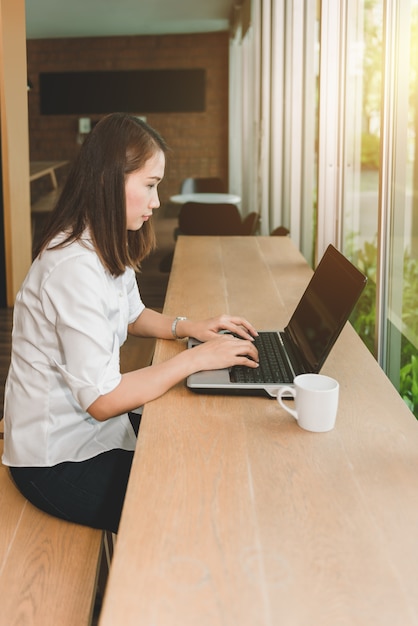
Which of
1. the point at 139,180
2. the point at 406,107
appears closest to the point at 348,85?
the point at 406,107

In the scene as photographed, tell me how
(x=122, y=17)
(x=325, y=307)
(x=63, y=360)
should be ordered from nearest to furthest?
(x=63, y=360) → (x=325, y=307) → (x=122, y=17)

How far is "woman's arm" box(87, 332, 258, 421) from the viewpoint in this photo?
1.46 metres

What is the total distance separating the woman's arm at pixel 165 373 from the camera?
1463 millimetres

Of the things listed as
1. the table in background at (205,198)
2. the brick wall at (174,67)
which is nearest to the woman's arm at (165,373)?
the table in background at (205,198)

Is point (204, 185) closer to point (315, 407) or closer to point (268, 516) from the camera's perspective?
point (315, 407)

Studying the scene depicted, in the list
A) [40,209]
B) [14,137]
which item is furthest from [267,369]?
[40,209]

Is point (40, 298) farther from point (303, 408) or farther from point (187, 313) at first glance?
point (187, 313)

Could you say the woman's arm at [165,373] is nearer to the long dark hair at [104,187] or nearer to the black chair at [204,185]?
the long dark hair at [104,187]

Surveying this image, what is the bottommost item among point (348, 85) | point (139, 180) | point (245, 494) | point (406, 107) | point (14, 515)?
point (14, 515)

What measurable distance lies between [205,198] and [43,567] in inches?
229

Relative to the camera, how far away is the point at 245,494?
1115mm

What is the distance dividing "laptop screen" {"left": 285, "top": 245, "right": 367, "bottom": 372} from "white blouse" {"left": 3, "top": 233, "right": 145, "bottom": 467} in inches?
17.5

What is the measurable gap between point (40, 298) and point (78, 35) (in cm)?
1014

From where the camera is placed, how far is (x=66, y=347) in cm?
146
